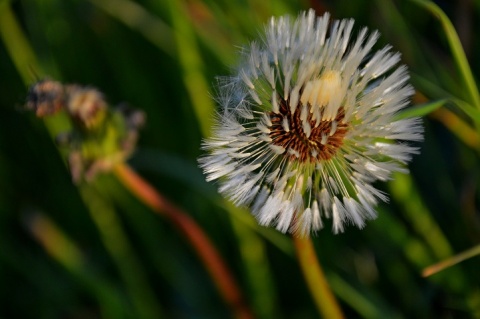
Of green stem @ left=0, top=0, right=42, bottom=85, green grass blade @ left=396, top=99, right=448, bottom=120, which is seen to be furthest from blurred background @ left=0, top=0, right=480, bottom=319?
Answer: green grass blade @ left=396, top=99, right=448, bottom=120

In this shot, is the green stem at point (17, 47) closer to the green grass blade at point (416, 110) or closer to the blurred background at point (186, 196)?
the blurred background at point (186, 196)

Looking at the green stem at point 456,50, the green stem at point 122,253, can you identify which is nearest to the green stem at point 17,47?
the green stem at point 122,253

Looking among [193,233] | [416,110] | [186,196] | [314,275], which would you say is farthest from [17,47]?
[416,110]

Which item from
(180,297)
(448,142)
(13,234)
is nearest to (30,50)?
(13,234)

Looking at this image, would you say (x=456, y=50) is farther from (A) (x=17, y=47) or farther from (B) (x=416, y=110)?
(A) (x=17, y=47)

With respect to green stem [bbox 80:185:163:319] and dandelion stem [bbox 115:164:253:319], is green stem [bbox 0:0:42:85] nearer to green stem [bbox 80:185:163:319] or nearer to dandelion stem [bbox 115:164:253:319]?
green stem [bbox 80:185:163:319]

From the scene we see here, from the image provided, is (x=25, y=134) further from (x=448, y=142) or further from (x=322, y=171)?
(x=322, y=171)
